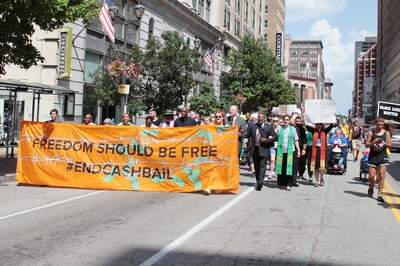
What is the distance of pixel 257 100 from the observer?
132 ft

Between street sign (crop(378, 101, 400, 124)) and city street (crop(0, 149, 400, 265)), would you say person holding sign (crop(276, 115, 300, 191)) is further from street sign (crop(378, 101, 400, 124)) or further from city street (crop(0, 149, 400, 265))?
street sign (crop(378, 101, 400, 124))

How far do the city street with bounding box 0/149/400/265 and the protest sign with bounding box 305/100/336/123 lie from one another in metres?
2.79

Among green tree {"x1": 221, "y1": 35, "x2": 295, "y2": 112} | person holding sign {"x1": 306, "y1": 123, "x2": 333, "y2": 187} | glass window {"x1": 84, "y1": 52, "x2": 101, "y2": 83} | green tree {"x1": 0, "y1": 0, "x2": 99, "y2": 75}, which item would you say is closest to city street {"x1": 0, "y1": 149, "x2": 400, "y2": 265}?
person holding sign {"x1": 306, "y1": 123, "x2": 333, "y2": 187}

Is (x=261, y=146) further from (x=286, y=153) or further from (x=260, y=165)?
(x=286, y=153)

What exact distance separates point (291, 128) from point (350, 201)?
253 centimetres

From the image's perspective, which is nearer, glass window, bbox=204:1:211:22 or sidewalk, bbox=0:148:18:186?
sidewalk, bbox=0:148:18:186

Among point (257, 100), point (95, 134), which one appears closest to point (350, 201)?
point (95, 134)

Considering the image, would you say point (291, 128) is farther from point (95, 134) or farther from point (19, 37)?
point (19, 37)

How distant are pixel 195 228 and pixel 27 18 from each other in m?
7.87

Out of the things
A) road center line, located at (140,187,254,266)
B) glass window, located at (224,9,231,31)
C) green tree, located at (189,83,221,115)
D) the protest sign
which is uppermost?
glass window, located at (224,9,231,31)

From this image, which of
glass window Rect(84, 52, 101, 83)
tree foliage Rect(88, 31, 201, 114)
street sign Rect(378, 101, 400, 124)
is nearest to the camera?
street sign Rect(378, 101, 400, 124)

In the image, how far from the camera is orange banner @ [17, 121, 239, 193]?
1011 cm

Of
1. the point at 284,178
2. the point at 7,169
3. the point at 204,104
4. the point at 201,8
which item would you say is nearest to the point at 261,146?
the point at 284,178

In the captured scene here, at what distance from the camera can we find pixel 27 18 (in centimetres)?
1141
